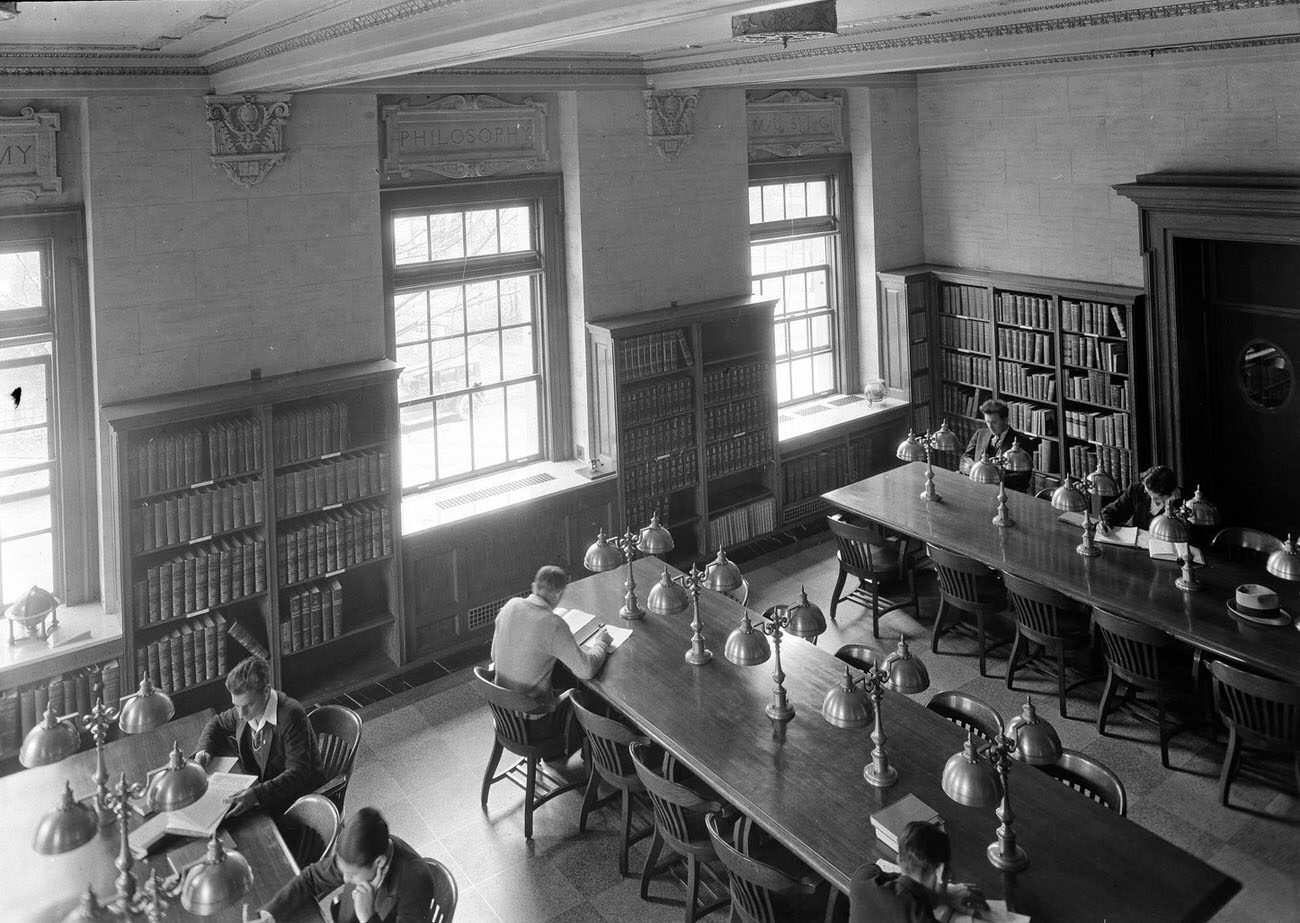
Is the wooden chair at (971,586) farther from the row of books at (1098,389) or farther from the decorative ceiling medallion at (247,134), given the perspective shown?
the decorative ceiling medallion at (247,134)

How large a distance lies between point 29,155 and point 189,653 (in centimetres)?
285

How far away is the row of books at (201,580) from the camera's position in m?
5.99

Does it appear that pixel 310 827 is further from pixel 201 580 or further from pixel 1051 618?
pixel 1051 618

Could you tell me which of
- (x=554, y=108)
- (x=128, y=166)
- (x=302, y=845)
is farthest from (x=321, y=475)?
(x=554, y=108)

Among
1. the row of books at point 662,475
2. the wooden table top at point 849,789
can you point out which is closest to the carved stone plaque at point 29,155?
the wooden table top at point 849,789

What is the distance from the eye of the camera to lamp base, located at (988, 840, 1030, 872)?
3.64 metres

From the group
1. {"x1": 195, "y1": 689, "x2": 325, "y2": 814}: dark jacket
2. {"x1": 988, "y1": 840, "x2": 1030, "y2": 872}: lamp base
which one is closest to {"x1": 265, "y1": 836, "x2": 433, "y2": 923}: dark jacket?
{"x1": 195, "y1": 689, "x2": 325, "y2": 814}: dark jacket

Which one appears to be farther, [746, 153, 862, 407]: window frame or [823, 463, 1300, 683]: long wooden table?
[746, 153, 862, 407]: window frame

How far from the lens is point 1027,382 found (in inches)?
360

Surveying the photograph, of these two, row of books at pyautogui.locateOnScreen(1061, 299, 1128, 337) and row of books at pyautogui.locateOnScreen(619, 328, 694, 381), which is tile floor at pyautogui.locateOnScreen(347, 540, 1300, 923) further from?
row of books at pyautogui.locateOnScreen(1061, 299, 1128, 337)

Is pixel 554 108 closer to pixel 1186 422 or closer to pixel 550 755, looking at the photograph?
pixel 550 755

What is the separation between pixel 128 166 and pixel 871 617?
5.58m

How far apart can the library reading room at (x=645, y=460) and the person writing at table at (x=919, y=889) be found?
12 mm

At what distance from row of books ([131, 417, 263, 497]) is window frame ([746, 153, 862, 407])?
4.75 metres
